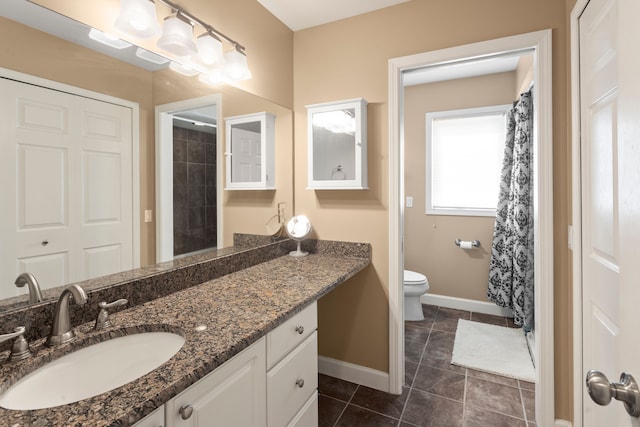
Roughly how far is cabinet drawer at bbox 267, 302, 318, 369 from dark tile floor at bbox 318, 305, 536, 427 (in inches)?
31.0

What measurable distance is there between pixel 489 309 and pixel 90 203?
347 cm

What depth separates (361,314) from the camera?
220cm

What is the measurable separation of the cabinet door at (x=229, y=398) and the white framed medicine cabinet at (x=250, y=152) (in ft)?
3.54

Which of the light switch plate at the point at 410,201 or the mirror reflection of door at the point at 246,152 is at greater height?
the mirror reflection of door at the point at 246,152

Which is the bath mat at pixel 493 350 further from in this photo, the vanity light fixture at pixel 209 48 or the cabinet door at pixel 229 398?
the vanity light fixture at pixel 209 48

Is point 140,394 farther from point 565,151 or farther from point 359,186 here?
point 565,151

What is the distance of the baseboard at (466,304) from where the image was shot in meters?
3.27

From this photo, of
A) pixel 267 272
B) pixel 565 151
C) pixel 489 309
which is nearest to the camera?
pixel 565 151

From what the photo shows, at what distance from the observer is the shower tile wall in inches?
60.7

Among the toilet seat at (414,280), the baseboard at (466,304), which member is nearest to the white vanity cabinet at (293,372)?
the toilet seat at (414,280)

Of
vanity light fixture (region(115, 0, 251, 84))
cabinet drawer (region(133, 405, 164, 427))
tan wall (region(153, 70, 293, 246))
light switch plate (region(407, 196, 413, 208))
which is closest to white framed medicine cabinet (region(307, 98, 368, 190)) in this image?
tan wall (region(153, 70, 293, 246))

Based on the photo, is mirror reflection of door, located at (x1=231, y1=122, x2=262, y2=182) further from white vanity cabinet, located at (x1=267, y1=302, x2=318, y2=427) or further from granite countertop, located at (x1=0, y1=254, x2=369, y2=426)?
white vanity cabinet, located at (x1=267, y1=302, x2=318, y2=427)

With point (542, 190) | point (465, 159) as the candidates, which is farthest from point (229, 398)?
point (465, 159)

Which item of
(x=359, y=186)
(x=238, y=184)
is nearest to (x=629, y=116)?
(x=359, y=186)
